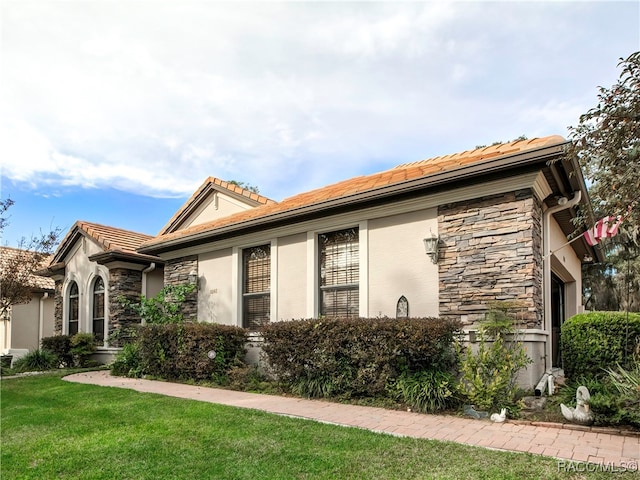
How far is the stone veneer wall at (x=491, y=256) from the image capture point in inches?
264

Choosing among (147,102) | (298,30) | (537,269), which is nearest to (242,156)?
(147,102)

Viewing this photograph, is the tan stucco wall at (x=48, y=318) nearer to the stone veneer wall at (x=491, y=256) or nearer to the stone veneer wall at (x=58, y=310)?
the stone veneer wall at (x=58, y=310)

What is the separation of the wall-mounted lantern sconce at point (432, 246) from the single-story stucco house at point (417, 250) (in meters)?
0.02

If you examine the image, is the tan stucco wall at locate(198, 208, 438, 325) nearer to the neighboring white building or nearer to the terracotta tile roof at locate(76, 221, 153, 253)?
the terracotta tile roof at locate(76, 221, 153, 253)

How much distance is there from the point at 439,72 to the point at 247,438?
7450mm

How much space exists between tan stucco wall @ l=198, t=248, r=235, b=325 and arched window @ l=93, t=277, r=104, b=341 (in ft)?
16.0

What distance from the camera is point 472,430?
5.12m

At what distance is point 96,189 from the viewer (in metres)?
16.0

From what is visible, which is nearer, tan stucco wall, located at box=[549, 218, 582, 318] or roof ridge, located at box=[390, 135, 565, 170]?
roof ridge, located at box=[390, 135, 565, 170]

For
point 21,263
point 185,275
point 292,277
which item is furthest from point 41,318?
point 292,277

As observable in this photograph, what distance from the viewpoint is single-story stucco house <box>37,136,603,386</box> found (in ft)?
22.5

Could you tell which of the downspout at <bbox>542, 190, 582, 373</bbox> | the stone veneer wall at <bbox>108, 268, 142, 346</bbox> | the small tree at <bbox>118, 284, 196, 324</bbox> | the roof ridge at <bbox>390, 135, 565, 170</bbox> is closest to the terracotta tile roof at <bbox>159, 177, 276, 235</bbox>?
the stone veneer wall at <bbox>108, 268, 142, 346</bbox>

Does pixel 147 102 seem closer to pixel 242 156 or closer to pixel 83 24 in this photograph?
pixel 83 24

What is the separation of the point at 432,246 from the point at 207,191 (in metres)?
8.61
